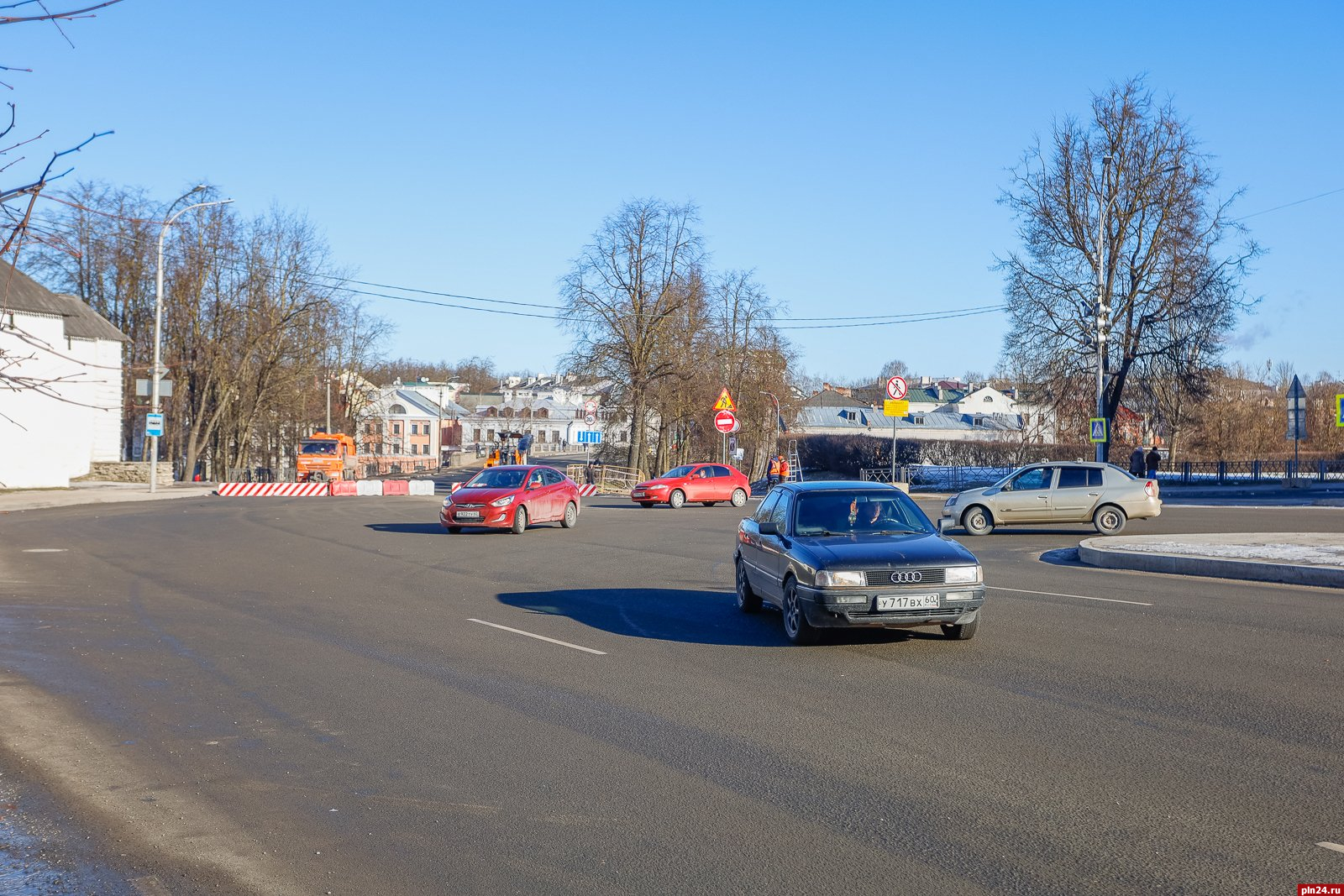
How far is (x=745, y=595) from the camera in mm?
13727

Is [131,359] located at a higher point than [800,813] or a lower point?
higher

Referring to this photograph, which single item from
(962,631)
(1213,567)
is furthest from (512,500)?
(962,631)

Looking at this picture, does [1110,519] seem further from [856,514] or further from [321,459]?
[321,459]

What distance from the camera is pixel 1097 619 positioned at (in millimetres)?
12719

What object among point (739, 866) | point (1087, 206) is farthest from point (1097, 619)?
point (1087, 206)

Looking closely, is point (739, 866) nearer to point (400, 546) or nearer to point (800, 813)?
point (800, 813)

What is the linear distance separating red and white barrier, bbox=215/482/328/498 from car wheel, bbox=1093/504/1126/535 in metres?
31.1

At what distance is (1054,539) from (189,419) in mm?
54301

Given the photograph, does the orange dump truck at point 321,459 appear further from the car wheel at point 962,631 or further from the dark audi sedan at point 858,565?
the car wheel at point 962,631

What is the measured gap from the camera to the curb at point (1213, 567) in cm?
1588

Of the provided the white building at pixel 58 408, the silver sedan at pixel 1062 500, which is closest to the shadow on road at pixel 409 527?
the silver sedan at pixel 1062 500

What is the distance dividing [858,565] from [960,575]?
0.94 m

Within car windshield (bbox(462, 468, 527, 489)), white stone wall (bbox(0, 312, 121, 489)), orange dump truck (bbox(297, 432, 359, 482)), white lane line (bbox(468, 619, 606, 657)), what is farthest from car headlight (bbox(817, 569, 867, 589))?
orange dump truck (bbox(297, 432, 359, 482))

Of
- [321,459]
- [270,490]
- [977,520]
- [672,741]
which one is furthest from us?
[321,459]
